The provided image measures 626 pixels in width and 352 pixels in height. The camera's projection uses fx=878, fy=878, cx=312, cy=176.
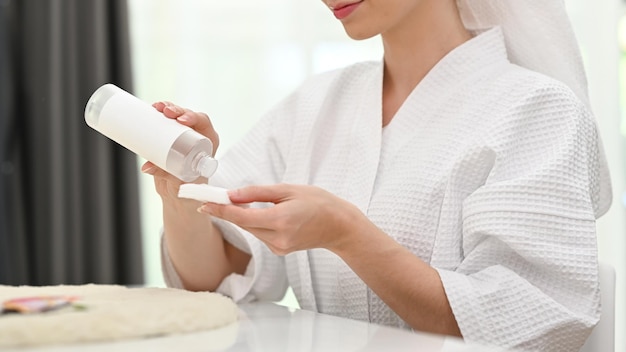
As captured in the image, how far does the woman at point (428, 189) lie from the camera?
1.13 meters

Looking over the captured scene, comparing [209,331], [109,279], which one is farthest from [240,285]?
[109,279]

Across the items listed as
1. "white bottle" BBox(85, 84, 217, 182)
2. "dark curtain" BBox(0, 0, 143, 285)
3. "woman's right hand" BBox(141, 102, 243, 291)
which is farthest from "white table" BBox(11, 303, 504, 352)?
"dark curtain" BBox(0, 0, 143, 285)

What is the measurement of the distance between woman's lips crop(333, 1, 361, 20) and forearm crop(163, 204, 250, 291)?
0.38m

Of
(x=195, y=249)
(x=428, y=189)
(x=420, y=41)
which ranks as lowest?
(x=195, y=249)

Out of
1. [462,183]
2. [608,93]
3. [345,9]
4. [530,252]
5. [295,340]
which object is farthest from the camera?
[608,93]

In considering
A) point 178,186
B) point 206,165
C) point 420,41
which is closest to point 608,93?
point 420,41

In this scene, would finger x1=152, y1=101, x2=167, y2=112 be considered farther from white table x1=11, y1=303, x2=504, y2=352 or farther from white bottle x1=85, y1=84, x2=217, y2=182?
white table x1=11, y1=303, x2=504, y2=352

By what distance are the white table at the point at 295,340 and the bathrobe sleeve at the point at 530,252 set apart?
0.71ft

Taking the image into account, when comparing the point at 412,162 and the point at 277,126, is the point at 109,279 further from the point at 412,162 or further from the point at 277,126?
the point at 412,162

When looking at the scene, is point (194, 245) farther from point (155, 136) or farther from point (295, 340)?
point (295, 340)

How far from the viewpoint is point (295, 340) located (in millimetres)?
907

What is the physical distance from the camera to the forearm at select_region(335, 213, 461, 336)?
115 centimetres

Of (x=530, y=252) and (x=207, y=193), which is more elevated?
(x=207, y=193)

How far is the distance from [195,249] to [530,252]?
544 millimetres
